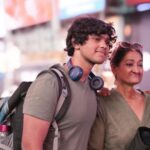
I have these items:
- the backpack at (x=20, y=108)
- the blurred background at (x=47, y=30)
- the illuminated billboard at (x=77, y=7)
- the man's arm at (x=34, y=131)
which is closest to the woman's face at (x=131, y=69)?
the backpack at (x=20, y=108)

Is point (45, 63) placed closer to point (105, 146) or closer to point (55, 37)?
point (55, 37)

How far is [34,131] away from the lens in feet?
4.89

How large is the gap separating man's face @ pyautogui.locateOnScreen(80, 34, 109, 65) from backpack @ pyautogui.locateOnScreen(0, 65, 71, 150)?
0.43 ft

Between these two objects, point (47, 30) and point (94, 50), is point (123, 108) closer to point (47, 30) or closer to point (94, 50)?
point (94, 50)

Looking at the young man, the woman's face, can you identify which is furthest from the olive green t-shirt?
the woman's face

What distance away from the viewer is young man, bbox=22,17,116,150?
4.90ft

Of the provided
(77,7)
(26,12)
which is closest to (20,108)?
(77,7)

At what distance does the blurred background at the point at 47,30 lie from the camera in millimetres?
2830

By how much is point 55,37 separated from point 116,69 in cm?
122

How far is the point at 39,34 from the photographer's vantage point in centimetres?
313

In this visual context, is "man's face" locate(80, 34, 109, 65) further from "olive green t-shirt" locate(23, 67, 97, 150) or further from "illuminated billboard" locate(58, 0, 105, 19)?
"illuminated billboard" locate(58, 0, 105, 19)

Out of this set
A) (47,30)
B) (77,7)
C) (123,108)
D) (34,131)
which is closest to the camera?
(34,131)

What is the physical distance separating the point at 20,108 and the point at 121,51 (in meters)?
0.59

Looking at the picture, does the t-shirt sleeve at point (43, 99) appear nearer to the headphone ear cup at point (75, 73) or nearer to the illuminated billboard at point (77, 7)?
the headphone ear cup at point (75, 73)
